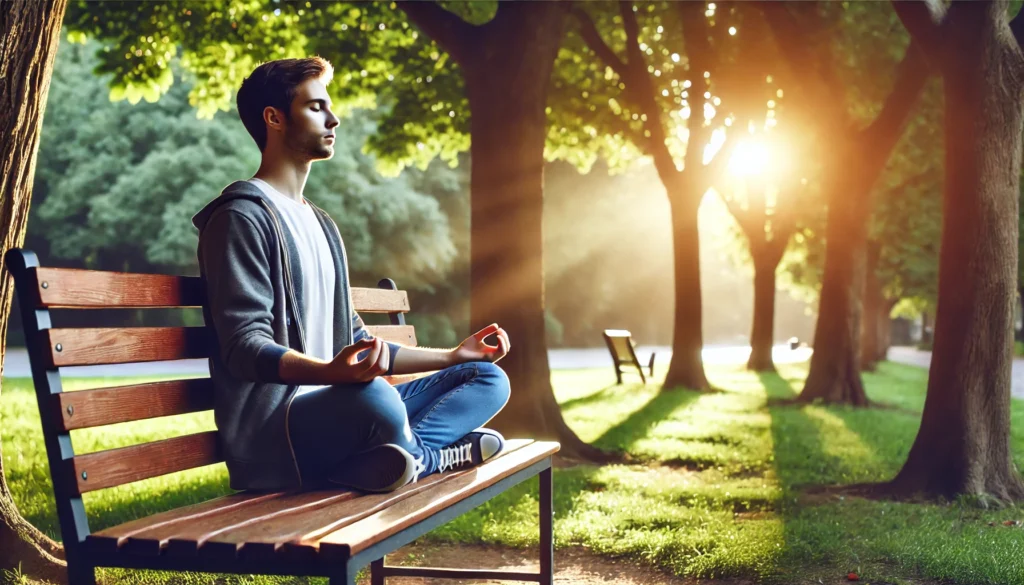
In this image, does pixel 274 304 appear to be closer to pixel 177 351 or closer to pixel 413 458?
pixel 177 351

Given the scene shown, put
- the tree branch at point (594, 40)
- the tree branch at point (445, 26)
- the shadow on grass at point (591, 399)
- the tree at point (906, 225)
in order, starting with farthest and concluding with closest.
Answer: the tree at point (906, 225) < the shadow on grass at point (591, 399) < the tree branch at point (594, 40) < the tree branch at point (445, 26)

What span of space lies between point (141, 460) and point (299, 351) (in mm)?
526

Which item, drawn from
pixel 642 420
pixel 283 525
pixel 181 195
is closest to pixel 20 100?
pixel 283 525

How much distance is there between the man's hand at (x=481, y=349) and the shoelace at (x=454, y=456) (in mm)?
302

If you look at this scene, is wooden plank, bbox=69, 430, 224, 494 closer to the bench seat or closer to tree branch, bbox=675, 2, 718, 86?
the bench seat

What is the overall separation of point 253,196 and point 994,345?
5.68m

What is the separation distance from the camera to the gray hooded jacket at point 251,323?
280 cm

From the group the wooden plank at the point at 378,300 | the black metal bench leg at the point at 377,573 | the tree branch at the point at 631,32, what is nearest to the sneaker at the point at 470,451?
the wooden plank at the point at 378,300

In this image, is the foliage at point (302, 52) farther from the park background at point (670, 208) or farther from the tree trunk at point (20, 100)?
the tree trunk at point (20, 100)

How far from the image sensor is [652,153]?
57.4ft

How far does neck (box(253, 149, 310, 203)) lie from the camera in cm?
326

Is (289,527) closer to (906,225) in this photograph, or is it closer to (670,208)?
(670,208)

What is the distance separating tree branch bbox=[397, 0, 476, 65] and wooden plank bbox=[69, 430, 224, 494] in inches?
245

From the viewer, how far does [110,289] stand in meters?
2.88
